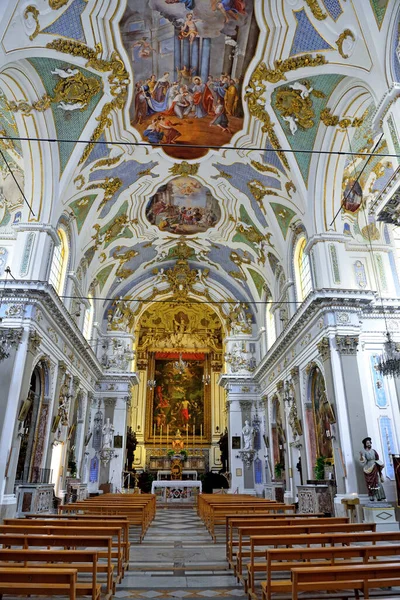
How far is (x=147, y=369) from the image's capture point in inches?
1257

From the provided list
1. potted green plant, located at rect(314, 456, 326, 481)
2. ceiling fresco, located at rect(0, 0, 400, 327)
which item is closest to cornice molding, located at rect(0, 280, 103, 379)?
ceiling fresco, located at rect(0, 0, 400, 327)

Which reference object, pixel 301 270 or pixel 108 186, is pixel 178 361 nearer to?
pixel 301 270

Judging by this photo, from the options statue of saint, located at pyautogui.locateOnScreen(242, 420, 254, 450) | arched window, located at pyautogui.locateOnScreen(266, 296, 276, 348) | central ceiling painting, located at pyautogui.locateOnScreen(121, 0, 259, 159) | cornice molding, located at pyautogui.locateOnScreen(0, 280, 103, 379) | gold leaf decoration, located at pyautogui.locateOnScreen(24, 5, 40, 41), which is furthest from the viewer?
statue of saint, located at pyautogui.locateOnScreen(242, 420, 254, 450)

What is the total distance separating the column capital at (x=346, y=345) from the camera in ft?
44.4

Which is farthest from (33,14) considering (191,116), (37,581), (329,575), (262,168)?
(329,575)

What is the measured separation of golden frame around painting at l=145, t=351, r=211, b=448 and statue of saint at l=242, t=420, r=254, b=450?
22.8 feet

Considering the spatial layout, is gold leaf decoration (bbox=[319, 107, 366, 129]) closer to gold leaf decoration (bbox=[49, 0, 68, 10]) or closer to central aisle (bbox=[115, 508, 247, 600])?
gold leaf decoration (bbox=[49, 0, 68, 10])

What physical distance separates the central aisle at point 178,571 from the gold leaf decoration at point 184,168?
42.1 feet

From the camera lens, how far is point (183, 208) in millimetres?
20031

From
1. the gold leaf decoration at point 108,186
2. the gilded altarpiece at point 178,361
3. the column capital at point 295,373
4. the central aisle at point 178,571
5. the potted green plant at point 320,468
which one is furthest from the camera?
the gilded altarpiece at point 178,361

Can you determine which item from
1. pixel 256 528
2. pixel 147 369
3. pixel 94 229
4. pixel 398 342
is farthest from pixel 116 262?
pixel 256 528

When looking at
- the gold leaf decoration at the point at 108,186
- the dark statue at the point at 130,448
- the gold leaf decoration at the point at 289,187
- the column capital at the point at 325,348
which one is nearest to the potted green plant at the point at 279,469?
the column capital at the point at 325,348

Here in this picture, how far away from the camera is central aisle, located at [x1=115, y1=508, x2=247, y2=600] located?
17.3 ft

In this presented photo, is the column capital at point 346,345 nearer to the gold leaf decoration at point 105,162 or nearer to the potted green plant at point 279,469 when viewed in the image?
the potted green plant at point 279,469
